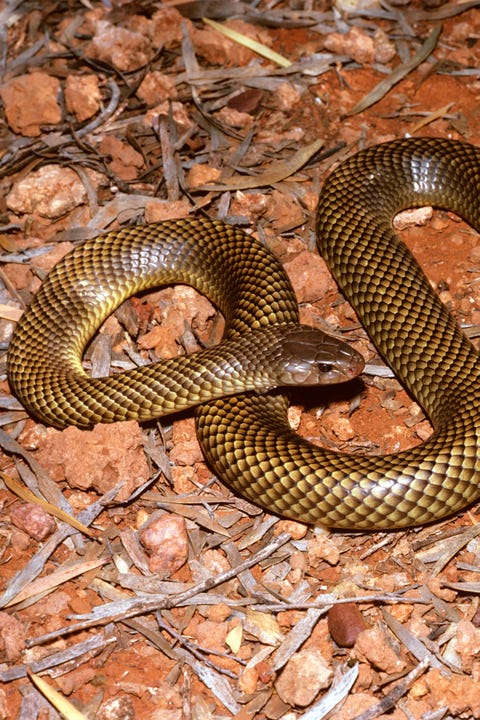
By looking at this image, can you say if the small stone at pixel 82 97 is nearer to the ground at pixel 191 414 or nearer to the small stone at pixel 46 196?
the ground at pixel 191 414

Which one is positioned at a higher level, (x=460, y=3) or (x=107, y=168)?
(x=460, y=3)

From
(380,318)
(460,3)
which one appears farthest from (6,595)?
(460,3)

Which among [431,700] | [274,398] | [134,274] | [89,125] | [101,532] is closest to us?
[431,700]

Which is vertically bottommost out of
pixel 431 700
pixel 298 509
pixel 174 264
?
pixel 431 700

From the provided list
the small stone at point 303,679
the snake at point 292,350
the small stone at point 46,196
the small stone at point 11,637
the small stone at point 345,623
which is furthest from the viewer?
the small stone at point 46,196

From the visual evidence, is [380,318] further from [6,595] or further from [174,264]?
[6,595]

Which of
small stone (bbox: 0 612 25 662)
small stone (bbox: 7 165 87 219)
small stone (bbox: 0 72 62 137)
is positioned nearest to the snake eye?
small stone (bbox: 0 612 25 662)

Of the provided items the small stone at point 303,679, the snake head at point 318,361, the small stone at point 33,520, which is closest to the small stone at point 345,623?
the small stone at point 303,679
